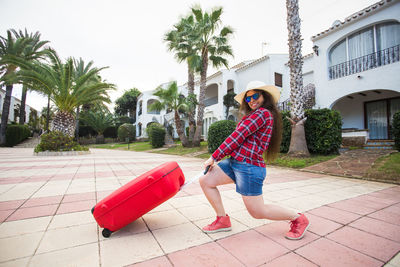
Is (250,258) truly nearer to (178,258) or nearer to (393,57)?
(178,258)

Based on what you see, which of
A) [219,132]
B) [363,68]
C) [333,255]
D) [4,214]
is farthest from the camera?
[219,132]

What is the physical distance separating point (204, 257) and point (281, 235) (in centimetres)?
88

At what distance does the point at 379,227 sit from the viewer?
216cm

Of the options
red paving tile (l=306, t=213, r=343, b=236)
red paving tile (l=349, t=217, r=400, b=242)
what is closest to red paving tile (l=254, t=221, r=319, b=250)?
red paving tile (l=306, t=213, r=343, b=236)

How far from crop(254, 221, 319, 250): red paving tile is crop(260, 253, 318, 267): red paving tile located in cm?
14

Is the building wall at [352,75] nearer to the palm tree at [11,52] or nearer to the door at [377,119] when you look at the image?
the door at [377,119]

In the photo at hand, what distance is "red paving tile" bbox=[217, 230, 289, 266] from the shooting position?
1569 millimetres

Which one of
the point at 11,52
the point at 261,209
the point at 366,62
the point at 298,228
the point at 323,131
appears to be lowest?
the point at 298,228

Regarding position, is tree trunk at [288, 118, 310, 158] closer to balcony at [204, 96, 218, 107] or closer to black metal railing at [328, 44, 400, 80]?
black metal railing at [328, 44, 400, 80]

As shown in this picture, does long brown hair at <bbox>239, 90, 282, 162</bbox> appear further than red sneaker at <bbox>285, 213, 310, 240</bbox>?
Yes

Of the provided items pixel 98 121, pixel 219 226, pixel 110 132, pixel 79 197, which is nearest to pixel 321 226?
pixel 219 226

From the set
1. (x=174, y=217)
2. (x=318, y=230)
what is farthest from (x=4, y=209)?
(x=318, y=230)

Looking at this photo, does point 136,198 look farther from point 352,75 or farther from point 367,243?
point 352,75

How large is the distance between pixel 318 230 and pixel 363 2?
13.8 meters
